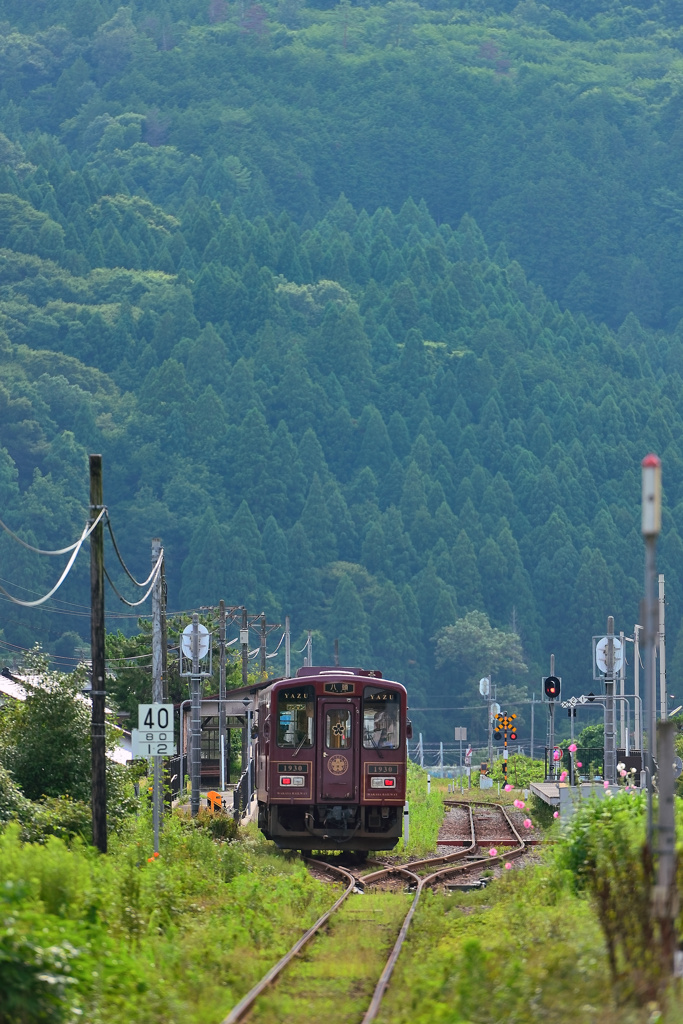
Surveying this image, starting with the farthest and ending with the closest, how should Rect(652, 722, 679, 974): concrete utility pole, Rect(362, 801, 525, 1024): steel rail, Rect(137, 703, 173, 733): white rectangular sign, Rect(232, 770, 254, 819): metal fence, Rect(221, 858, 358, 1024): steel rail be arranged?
Rect(232, 770, 254, 819): metal fence, Rect(137, 703, 173, 733): white rectangular sign, Rect(362, 801, 525, 1024): steel rail, Rect(221, 858, 358, 1024): steel rail, Rect(652, 722, 679, 974): concrete utility pole

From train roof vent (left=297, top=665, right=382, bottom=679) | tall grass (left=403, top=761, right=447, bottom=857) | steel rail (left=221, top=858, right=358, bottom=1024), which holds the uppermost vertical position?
train roof vent (left=297, top=665, right=382, bottom=679)

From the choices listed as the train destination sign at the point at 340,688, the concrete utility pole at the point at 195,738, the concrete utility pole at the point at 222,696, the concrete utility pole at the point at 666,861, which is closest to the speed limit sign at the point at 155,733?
the train destination sign at the point at 340,688

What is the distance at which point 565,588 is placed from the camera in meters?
175

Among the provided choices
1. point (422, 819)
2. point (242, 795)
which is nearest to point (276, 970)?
point (422, 819)

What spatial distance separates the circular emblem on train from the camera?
27375mm

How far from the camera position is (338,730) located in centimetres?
2742

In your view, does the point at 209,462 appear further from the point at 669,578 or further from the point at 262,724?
the point at 262,724

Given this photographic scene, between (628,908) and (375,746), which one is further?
(375,746)

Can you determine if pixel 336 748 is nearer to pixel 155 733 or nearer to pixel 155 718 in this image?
pixel 155 718

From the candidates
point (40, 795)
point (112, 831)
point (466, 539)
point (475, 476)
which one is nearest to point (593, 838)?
point (112, 831)

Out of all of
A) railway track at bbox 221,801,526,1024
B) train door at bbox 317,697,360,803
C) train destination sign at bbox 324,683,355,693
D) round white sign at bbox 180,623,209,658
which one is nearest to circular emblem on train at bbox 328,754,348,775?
train door at bbox 317,697,360,803

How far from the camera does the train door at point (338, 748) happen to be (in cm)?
2733

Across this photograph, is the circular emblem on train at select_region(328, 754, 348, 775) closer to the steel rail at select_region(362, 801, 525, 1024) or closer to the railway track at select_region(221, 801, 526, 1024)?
the railway track at select_region(221, 801, 526, 1024)

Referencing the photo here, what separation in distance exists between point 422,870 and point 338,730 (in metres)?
2.64
